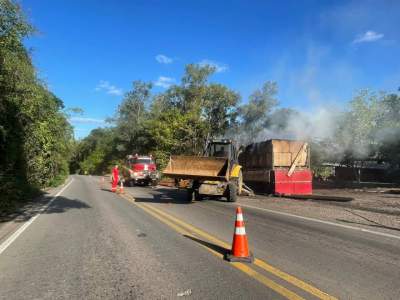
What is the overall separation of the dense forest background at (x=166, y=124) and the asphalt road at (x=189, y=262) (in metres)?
5.92

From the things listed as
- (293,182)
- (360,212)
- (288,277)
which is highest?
(293,182)

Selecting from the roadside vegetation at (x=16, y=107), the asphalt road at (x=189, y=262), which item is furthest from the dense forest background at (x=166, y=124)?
the asphalt road at (x=189, y=262)

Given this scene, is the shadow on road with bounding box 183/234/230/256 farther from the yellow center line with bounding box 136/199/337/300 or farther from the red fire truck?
the red fire truck

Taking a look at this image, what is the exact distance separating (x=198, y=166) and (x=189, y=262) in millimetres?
11114

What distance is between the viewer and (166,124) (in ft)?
149

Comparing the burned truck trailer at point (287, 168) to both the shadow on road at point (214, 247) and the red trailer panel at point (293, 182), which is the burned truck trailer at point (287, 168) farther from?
the shadow on road at point (214, 247)

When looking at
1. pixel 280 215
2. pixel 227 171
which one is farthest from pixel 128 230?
pixel 227 171

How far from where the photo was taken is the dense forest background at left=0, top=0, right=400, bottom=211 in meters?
15.0

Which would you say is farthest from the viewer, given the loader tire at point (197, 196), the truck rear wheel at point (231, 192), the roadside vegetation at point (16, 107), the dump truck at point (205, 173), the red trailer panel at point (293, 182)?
the red trailer panel at point (293, 182)

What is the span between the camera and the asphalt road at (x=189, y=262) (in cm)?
554

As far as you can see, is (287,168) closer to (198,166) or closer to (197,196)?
(197,196)

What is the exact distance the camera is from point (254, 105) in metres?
57.1

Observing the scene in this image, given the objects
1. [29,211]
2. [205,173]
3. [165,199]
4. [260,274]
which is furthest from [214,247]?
[165,199]

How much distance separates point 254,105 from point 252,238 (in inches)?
1924
